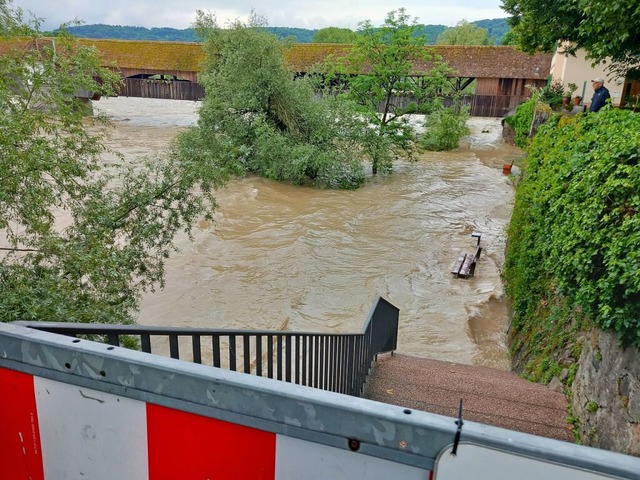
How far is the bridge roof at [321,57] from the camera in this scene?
34.9 metres

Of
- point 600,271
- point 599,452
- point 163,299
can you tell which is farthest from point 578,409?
point 163,299

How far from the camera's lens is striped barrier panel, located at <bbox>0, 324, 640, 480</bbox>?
3.35 ft

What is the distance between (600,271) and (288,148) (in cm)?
1571

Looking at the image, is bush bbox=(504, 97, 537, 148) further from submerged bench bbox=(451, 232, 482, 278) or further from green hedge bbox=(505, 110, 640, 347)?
green hedge bbox=(505, 110, 640, 347)

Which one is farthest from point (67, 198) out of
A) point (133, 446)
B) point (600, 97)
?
point (600, 97)

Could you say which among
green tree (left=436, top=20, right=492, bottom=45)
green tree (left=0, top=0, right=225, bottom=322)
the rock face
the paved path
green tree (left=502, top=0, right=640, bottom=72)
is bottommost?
the paved path

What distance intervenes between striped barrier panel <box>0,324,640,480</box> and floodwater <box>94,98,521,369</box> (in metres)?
8.62

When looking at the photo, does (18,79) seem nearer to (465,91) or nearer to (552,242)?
(552,242)

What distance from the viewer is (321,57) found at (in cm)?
3600

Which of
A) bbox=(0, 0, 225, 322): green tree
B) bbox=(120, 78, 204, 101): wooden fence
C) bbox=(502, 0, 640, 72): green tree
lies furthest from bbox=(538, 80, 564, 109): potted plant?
bbox=(120, 78, 204, 101): wooden fence

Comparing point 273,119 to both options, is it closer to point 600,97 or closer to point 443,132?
point 600,97

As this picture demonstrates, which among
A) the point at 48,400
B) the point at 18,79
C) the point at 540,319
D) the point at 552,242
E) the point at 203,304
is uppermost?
the point at 18,79

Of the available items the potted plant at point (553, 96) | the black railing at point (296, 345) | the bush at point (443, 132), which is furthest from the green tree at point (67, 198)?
the bush at point (443, 132)

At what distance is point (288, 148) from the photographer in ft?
63.7
